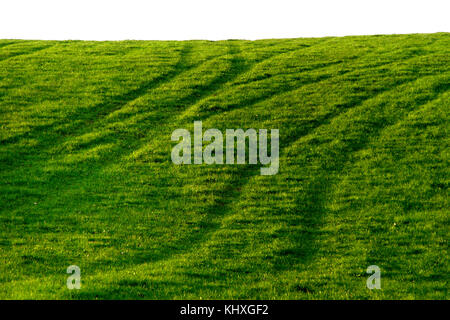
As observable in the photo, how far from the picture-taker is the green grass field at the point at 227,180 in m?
18.1

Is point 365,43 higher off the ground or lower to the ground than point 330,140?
higher

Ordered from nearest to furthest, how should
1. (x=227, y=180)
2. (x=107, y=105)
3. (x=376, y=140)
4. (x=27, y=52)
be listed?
(x=227, y=180) → (x=376, y=140) → (x=107, y=105) → (x=27, y=52)

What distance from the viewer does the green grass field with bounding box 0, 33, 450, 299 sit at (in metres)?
18.1

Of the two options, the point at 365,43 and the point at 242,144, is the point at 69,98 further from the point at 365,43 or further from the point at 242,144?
the point at 365,43

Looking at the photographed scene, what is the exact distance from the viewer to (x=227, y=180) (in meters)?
27.6

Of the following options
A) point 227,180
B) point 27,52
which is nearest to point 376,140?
point 227,180

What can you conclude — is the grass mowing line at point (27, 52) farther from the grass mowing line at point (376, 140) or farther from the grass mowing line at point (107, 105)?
the grass mowing line at point (376, 140)

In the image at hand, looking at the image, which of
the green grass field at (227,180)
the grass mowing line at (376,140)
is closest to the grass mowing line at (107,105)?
the green grass field at (227,180)

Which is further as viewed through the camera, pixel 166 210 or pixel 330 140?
pixel 330 140

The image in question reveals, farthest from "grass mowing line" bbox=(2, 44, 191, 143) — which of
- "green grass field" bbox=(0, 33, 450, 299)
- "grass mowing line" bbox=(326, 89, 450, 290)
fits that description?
"grass mowing line" bbox=(326, 89, 450, 290)

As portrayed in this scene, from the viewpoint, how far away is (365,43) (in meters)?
55.5

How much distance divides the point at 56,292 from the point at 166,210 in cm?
873

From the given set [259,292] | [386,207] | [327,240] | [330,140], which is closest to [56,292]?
[259,292]

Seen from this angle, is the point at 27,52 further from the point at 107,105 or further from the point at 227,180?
the point at 227,180
